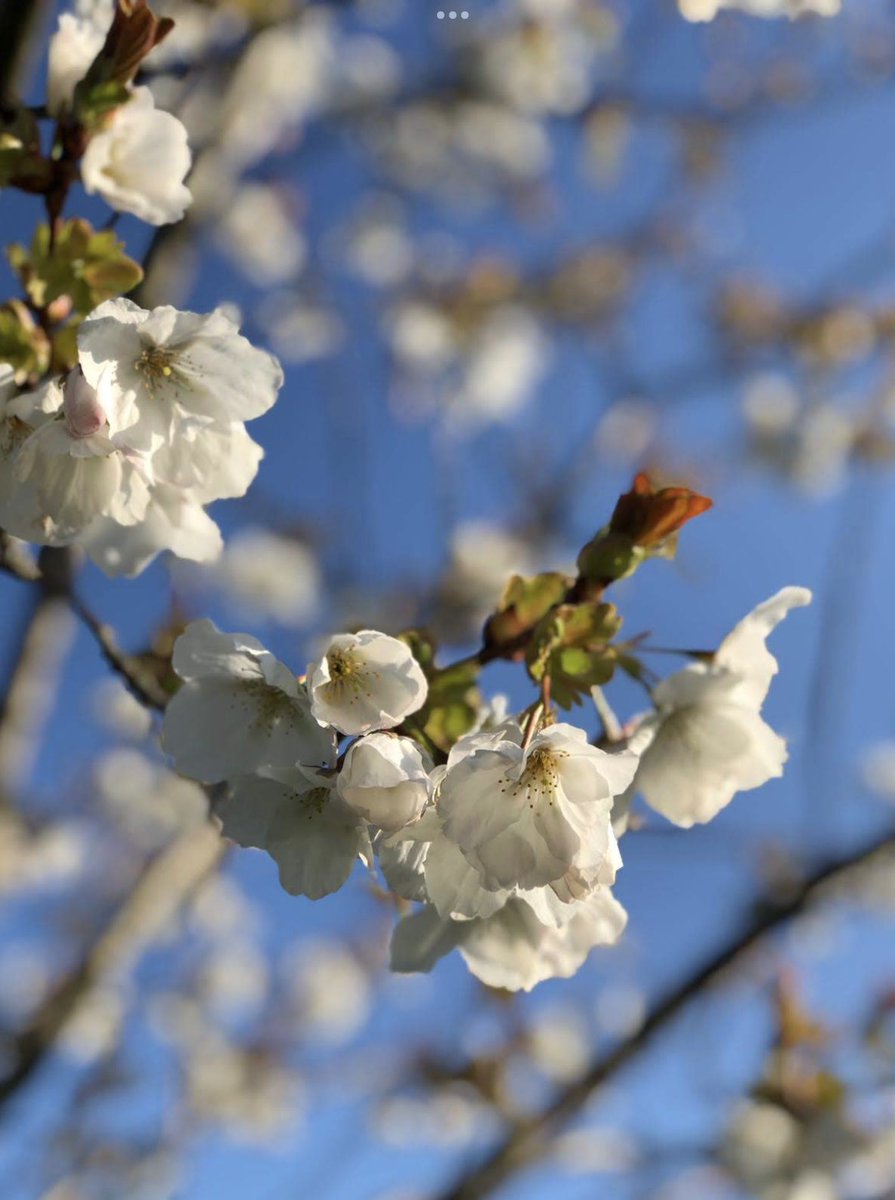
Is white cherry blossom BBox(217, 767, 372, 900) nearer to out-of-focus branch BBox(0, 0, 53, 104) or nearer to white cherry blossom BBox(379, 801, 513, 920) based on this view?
white cherry blossom BBox(379, 801, 513, 920)

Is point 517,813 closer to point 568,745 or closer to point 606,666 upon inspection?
point 568,745

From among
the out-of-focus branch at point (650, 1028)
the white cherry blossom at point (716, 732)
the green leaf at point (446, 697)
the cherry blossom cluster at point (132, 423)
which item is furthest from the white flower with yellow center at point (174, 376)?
the out-of-focus branch at point (650, 1028)

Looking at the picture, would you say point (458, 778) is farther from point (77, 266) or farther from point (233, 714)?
point (77, 266)

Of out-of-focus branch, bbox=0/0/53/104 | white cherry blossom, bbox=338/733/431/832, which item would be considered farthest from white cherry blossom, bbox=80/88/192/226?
white cherry blossom, bbox=338/733/431/832

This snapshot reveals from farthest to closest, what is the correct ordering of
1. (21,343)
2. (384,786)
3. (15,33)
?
(15,33) → (21,343) → (384,786)

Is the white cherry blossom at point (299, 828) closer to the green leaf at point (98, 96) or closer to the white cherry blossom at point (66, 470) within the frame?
the white cherry blossom at point (66, 470)

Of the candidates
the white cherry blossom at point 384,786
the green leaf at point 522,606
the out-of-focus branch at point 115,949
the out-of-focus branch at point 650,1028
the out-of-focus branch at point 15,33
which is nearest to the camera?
the white cherry blossom at point 384,786

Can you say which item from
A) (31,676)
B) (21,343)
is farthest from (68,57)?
(31,676)
